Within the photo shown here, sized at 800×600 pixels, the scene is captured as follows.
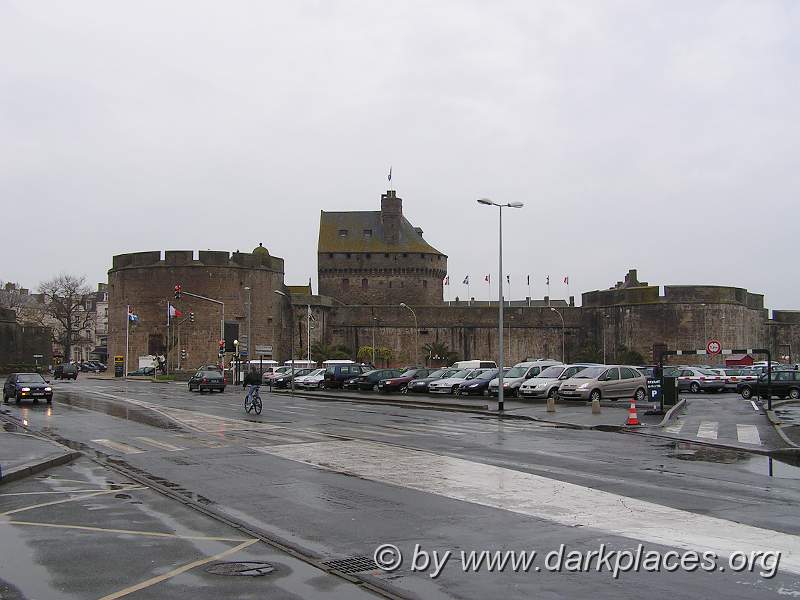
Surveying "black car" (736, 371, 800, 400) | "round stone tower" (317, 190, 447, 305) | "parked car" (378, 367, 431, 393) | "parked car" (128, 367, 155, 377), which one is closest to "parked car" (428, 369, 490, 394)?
"parked car" (378, 367, 431, 393)

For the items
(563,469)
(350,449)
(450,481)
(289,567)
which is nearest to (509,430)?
(350,449)

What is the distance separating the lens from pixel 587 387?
102 feet

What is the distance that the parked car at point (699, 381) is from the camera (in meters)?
43.2

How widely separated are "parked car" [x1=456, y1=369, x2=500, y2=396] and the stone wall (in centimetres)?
4187

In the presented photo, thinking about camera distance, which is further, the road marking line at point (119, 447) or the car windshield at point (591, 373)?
the car windshield at point (591, 373)

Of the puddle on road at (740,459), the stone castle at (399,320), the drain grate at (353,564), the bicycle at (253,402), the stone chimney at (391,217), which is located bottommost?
the puddle on road at (740,459)

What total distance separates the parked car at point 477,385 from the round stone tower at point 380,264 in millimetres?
64639

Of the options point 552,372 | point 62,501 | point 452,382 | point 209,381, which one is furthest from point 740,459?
point 209,381

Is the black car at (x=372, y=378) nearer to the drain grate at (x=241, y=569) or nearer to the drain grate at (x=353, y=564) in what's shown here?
the drain grate at (x=353, y=564)

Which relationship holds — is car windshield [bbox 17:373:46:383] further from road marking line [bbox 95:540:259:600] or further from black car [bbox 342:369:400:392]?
road marking line [bbox 95:540:259:600]

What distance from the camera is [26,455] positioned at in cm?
1547

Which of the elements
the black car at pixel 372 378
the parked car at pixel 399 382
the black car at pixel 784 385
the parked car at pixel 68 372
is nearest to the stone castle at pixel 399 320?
the parked car at pixel 68 372

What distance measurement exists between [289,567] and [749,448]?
12.7 m

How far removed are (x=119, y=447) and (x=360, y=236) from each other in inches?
3521
